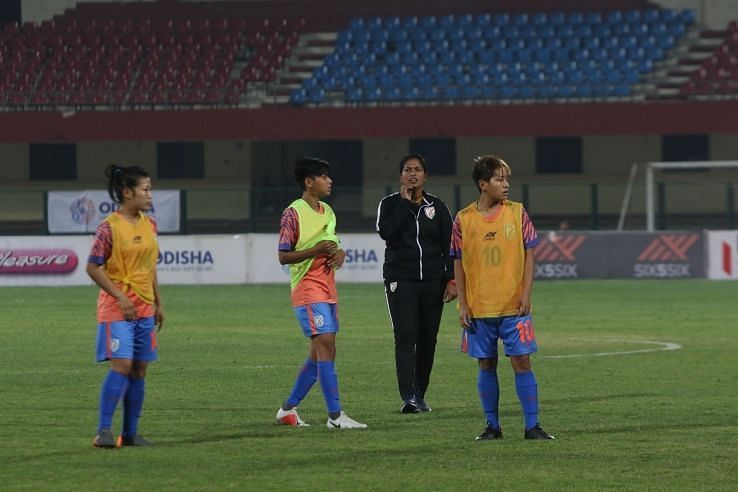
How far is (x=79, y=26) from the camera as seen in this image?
4962 centimetres

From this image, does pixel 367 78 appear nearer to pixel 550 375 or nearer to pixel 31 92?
pixel 31 92

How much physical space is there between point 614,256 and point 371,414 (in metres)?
22.0

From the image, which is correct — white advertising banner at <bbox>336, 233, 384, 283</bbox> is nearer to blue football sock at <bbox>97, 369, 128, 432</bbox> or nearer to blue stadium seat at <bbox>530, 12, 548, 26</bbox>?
blue stadium seat at <bbox>530, 12, 548, 26</bbox>

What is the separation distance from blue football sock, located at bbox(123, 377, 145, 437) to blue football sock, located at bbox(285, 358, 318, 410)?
151 cm

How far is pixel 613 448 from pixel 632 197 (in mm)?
30588

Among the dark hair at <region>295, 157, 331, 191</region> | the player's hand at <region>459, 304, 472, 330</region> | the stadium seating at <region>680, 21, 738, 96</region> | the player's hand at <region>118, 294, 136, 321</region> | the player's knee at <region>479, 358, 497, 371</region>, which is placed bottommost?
the player's knee at <region>479, 358, 497, 371</region>

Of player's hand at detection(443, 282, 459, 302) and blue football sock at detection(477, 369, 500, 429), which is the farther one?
player's hand at detection(443, 282, 459, 302)

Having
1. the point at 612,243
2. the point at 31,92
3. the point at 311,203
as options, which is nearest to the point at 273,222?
the point at 612,243

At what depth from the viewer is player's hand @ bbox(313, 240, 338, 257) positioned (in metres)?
10.9

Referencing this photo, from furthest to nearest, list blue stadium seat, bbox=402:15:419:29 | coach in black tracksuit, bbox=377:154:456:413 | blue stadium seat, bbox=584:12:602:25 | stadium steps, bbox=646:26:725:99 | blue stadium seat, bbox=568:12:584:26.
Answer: blue stadium seat, bbox=402:15:419:29
blue stadium seat, bbox=568:12:584:26
blue stadium seat, bbox=584:12:602:25
stadium steps, bbox=646:26:725:99
coach in black tracksuit, bbox=377:154:456:413

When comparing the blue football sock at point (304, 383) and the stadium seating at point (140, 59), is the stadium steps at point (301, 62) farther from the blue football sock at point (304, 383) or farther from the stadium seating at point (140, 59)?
the blue football sock at point (304, 383)

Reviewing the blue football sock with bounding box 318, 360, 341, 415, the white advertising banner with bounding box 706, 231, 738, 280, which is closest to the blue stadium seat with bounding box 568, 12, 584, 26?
the white advertising banner with bounding box 706, 231, 738, 280

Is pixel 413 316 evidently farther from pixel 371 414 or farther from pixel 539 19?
pixel 539 19

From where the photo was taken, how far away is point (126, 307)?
947cm
